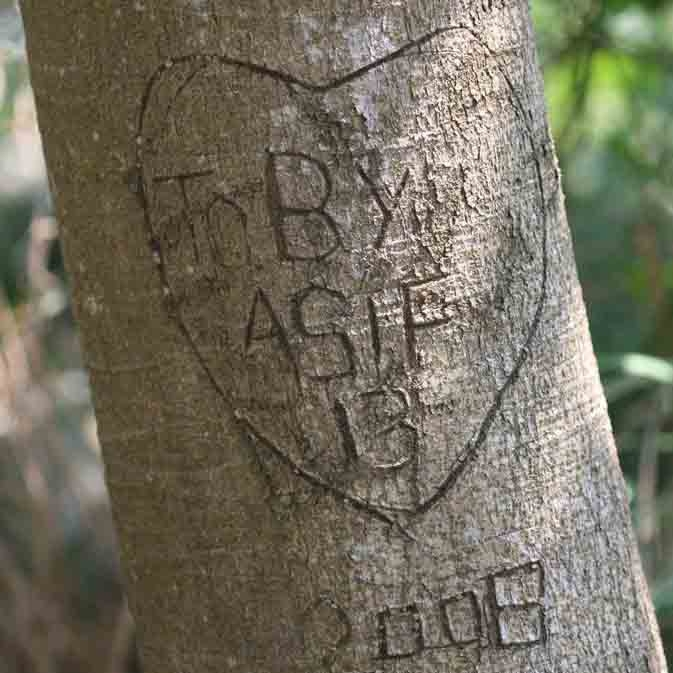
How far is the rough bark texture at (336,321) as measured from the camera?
0.95 m

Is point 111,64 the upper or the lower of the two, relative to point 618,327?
upper

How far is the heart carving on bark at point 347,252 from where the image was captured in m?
0.95

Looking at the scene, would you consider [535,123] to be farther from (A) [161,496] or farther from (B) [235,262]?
(A) [161,496]

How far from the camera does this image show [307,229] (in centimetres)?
95

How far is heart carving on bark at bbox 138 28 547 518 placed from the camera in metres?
0.95

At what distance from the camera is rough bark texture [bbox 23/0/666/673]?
0.95 m

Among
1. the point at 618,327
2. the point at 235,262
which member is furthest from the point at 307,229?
the point at 618,327

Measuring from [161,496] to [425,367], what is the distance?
24cm

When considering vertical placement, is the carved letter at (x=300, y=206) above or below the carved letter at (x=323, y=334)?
above

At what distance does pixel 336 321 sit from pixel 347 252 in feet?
0.17

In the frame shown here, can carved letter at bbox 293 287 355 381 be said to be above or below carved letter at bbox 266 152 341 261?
below

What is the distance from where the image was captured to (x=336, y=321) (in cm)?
95

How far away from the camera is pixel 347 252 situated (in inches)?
37.5

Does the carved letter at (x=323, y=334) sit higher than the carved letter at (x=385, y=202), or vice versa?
the carved letter at (x=385, y=202)
